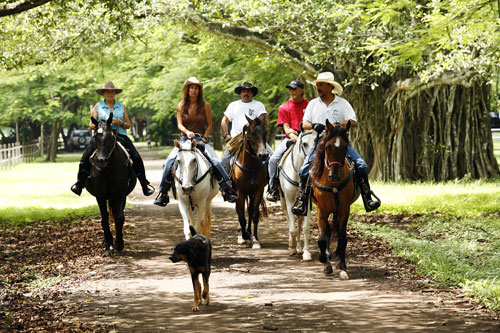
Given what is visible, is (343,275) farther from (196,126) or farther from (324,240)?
(196,126)

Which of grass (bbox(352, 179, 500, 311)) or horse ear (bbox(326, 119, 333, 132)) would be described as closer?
grass (bbox(352, 179, 500, 311))

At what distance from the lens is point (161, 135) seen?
219 ft

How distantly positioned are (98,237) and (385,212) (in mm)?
6390

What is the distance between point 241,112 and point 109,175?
247 centimetres

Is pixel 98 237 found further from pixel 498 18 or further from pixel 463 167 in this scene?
pixel 463 167

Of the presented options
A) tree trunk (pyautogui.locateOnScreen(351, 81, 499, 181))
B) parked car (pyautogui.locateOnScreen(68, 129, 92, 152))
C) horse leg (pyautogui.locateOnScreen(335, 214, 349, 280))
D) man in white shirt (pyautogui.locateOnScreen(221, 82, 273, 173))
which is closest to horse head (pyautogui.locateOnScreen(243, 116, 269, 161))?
man in white shirt (pyautogui.locateOnScreen(221, 82, 273, 173))

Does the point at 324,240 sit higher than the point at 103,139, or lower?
lower

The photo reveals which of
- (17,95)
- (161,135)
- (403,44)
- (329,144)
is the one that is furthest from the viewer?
(161,135)

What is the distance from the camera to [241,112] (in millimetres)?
11930

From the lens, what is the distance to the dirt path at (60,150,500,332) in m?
6.89

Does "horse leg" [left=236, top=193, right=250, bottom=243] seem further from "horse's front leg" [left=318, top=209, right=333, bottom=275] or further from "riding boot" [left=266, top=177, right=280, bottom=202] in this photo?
"horse's front leg" [left=318, top=209, right=333, bottom=275]

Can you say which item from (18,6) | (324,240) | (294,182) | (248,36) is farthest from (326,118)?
(248,36)

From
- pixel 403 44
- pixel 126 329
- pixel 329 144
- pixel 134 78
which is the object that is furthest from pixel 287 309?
pixel 134 78

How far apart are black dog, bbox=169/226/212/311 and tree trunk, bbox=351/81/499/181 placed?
14.9 metres
